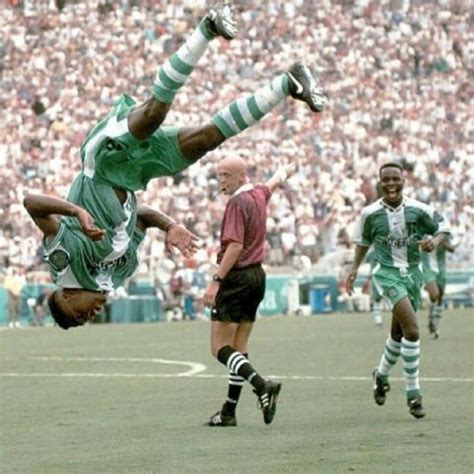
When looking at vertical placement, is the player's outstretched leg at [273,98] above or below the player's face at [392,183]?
above

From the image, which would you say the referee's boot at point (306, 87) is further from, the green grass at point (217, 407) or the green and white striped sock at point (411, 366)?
the green and white striped sock at point (411, 366)

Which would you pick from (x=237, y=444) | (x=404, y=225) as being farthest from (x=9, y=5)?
(x=237, y=444)

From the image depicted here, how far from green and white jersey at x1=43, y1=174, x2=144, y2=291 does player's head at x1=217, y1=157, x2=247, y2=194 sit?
247 cm

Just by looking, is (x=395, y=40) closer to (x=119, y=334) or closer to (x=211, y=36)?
(x=119, y=334)

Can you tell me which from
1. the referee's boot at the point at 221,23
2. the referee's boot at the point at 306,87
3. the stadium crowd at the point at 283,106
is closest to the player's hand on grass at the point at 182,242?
the referee's boot at the point at 306,87

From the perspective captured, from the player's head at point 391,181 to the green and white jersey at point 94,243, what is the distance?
4.33m

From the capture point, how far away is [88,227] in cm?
1193

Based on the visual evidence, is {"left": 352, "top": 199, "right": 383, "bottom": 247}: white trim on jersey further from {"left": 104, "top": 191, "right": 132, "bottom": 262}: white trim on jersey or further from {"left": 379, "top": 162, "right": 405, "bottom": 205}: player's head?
{"left": 104, "top": 191, "right": 132, "bottom": 262}: white trim on jersey

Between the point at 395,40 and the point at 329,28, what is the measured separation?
2.02 meters

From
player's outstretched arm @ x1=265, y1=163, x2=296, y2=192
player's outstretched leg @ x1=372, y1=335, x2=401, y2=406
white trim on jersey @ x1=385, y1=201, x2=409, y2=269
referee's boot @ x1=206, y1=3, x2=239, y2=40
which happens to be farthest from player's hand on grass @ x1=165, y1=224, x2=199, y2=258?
white trim on jersey @ x1=385, y1=201, x2=409, y2=269

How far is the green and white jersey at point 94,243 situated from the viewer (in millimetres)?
13320

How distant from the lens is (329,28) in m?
54.0

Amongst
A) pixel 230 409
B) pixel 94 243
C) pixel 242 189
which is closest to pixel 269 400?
pixel 230 409

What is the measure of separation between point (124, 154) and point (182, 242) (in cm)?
110
